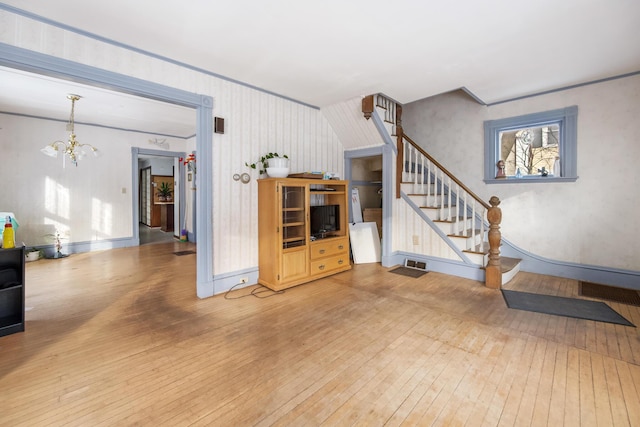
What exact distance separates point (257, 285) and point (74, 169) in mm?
5121

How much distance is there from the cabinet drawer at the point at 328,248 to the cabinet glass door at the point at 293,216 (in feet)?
0.78

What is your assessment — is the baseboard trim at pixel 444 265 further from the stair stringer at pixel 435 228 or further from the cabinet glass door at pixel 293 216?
the cabinet glass door at pixel 293 216

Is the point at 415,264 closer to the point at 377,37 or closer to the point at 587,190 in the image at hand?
the point at 587,190

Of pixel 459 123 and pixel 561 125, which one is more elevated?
pixel 459 123

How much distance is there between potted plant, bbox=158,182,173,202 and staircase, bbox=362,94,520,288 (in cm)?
871

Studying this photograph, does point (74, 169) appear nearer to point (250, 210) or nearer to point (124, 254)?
point (124, 254)

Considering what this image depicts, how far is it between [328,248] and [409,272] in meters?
1.38

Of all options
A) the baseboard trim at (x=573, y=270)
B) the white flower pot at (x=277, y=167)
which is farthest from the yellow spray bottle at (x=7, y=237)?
the baseboard trim at (x=573, y=270)

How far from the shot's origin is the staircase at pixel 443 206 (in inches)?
147

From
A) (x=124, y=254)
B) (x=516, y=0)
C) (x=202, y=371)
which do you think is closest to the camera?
(x=202, y=371)

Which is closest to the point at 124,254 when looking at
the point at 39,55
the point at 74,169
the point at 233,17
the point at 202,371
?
the point at 74,169

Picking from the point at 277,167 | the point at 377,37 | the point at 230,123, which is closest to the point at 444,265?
the point at 277,167

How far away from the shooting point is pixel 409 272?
14.5 feet

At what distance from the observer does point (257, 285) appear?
3.83 meters
